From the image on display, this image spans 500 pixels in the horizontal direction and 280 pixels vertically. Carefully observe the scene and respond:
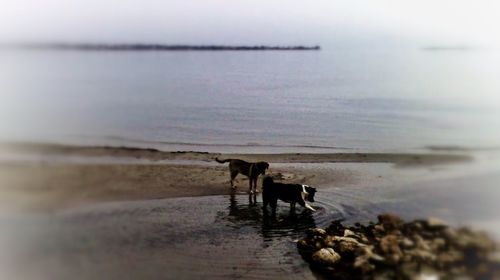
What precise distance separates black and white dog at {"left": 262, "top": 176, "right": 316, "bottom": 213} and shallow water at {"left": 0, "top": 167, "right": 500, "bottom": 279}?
8cm

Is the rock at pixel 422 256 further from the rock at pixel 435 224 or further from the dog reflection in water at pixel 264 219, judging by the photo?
the dog reflection in water at pixel 264 219

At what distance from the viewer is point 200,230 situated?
2846 mm

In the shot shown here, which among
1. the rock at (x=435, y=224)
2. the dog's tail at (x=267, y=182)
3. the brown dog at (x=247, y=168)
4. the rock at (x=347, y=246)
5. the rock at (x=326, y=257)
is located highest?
the brown dog at (x=247, y=168)

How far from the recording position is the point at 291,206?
3168 millimetres

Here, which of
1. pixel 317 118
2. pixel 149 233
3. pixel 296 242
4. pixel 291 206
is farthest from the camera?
pixel 291 206

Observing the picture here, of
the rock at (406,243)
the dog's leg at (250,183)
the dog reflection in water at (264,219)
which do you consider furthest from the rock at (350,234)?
the dog's leg at (250,183)

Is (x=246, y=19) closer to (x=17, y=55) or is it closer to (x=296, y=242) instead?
(x=17, y=55)

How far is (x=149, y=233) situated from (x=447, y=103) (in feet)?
4.97

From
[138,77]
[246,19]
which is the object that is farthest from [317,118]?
[138,77]

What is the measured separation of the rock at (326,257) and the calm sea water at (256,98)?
0.55 m

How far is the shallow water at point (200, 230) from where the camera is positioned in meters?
2.25

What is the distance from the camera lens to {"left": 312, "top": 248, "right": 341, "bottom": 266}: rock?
2.72 meters

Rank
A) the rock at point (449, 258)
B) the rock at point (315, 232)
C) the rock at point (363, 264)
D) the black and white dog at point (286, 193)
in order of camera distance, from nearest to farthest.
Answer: the rock at point (449, 258)
the rock at point (363, 264)
the rock at point (315, 232)
the black and white dog at point (286, 193)

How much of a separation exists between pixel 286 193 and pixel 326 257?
0.48 m
